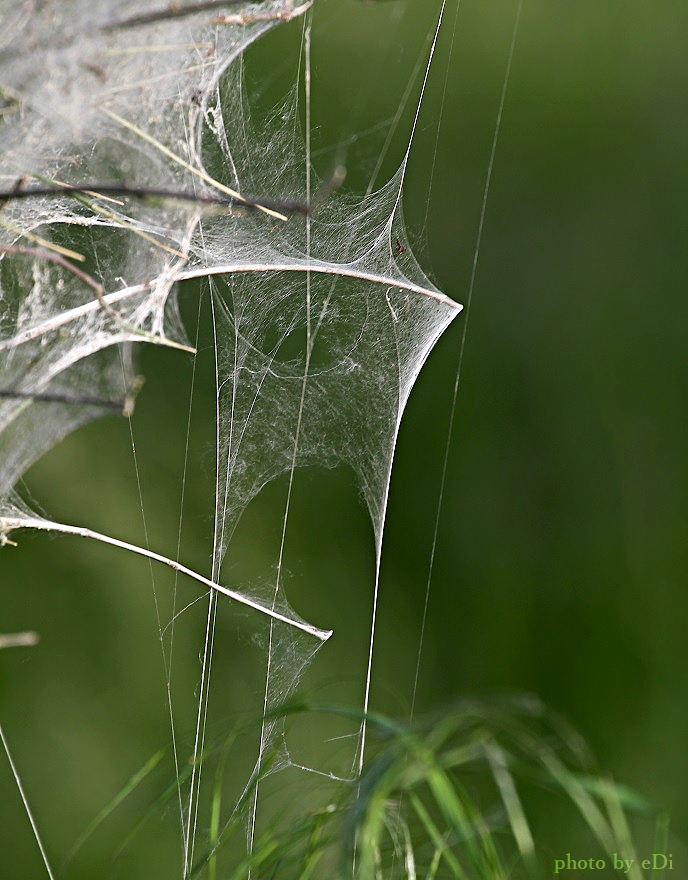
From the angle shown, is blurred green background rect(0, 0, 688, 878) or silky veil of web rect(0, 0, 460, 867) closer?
silky veil of web rect(0, 0, 460, 867)

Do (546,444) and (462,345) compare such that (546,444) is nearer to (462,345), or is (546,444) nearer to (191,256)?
(462,345)

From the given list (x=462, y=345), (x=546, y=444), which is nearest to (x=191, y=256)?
(x=462, y=345)

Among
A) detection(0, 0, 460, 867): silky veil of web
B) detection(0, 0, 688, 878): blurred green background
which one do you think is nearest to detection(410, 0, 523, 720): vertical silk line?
detection(0, 0, 688, 878): blurred green background

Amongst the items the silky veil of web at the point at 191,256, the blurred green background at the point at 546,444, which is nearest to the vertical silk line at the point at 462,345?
the blurred green background at the point at 546,444

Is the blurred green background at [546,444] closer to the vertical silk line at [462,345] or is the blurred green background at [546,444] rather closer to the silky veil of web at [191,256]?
the vertical silk line at [462,345]

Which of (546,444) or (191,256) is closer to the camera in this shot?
(191,256)

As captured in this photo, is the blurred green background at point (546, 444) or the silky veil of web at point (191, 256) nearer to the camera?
the silky veil of web at point (191, 256)

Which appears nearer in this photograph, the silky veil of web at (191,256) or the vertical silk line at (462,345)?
the silky veil of web at (191,256)

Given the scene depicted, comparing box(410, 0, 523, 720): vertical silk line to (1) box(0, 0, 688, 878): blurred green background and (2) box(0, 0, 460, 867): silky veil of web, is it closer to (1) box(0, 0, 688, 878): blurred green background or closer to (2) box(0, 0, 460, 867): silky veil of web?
(1) box(0, 0, 688, 878): blurred green background
